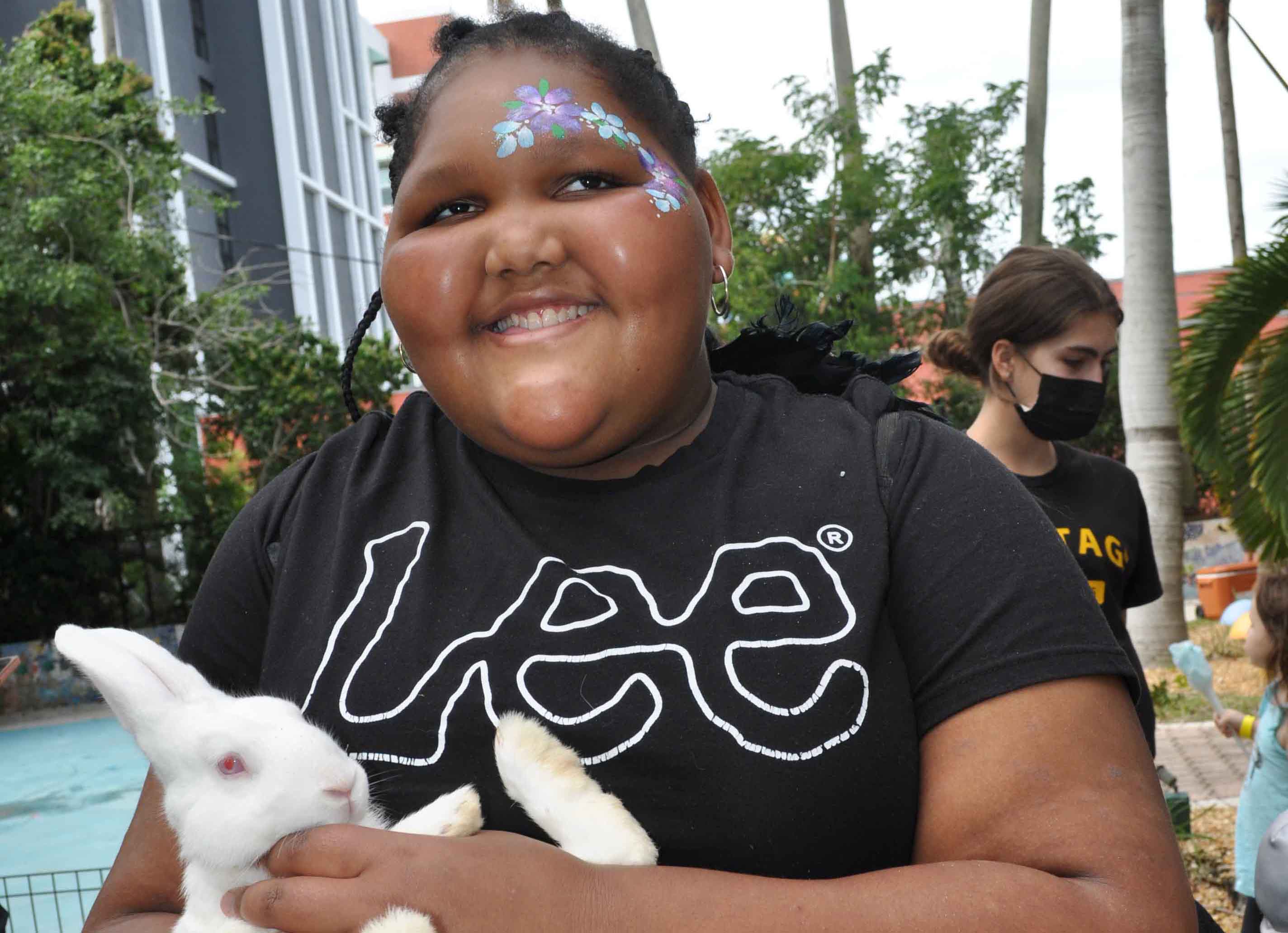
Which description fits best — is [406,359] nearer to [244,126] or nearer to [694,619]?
[694,619]

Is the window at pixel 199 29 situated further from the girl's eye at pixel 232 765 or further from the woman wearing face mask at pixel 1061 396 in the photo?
the girl's eye at pixel 232 765

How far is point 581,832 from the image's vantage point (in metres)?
1.37

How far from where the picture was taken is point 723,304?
1.91 meters

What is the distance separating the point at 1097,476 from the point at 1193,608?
1365 centimetres

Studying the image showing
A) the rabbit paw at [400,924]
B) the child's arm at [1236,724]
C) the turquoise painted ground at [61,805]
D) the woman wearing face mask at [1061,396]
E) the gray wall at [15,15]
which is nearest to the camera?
the rabbit paw at [400,924]

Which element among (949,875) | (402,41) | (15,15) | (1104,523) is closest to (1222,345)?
(1104,523)

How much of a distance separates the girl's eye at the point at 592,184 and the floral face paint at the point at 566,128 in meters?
0.05

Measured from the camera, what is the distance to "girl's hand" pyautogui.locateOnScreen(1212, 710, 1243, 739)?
536 cm

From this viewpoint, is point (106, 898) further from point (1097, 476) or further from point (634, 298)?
point (1097, 476)

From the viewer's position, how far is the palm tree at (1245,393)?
5.44 meters

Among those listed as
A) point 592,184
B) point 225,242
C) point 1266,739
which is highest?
point 225,242

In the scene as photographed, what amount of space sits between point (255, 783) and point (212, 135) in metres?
35.0

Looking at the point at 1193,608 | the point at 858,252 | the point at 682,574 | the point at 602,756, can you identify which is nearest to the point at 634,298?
the point at 682,574

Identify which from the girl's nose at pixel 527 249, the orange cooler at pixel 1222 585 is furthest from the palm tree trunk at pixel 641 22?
the orange cooler at pixel 1222 585
